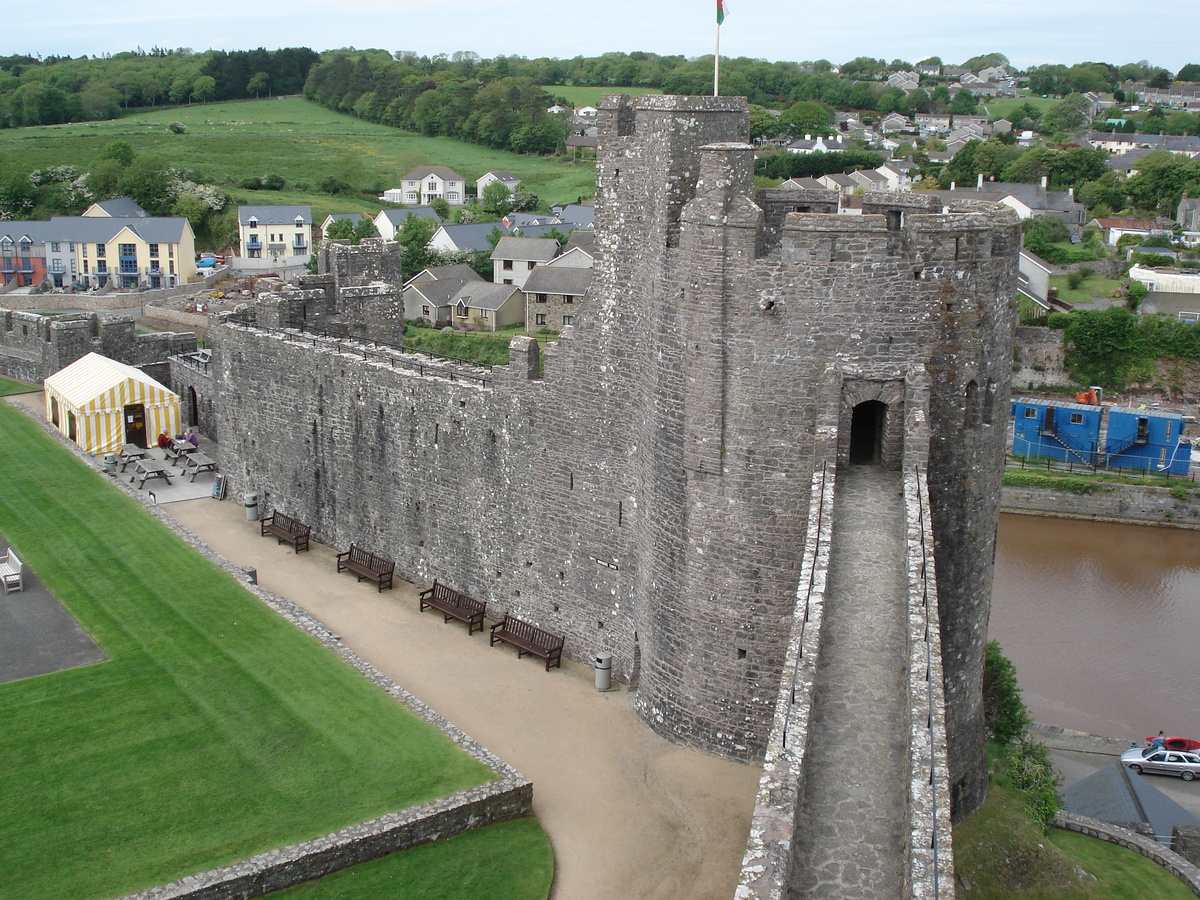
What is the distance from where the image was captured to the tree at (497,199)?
284 ft

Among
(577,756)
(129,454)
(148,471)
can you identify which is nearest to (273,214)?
(129,454)

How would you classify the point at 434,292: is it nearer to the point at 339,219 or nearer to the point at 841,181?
the point at 339,219

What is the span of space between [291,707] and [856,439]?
26.9ft

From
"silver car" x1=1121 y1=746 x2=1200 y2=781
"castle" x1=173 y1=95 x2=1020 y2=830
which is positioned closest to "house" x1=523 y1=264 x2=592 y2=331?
"castle" x1=173 y1=95 x2=1020 y2=830

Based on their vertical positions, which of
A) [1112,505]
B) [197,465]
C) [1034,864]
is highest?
[197,465]

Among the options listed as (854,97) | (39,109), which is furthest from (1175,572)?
(854,97)

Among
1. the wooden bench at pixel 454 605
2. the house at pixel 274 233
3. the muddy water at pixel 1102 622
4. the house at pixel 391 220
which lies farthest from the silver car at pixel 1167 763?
the house at pixel 391 220

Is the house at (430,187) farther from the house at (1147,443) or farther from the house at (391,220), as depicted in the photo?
the house at (1147,443)

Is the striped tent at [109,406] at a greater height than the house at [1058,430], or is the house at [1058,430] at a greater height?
the striped tent at [109,406]

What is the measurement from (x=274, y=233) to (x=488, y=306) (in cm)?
2093

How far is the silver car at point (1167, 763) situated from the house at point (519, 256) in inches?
1910

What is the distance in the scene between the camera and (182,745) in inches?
581

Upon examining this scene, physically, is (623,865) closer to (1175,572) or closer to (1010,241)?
(1010,241)

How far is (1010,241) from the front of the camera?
42.4 feet
